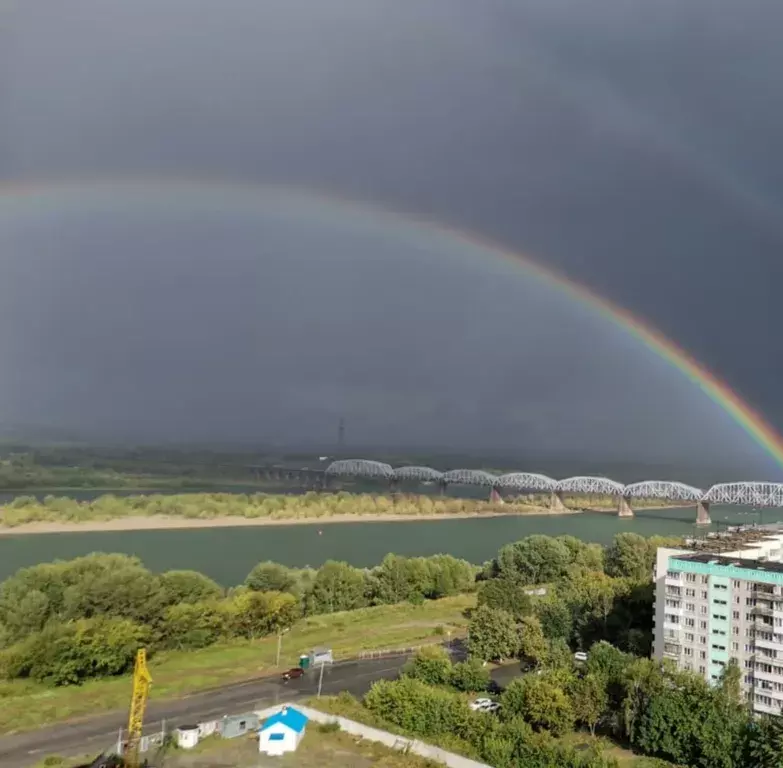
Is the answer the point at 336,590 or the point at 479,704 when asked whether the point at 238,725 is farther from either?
the point at 336,590

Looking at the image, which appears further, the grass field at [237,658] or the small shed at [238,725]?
the grass field at [237,658]

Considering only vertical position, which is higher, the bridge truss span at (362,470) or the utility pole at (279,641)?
the bridge truss span at (362,470)

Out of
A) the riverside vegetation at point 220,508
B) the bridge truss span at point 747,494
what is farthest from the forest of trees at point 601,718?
the bridge truss span at point 747,494

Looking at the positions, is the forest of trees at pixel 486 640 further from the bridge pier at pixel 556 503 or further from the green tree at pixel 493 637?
the bridge pier at pixel 556 503

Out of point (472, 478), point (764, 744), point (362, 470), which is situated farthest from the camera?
point (362, 470)

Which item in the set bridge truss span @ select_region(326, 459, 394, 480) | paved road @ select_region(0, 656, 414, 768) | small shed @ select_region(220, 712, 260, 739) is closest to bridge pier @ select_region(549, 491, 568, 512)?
bridge truss span @ select_region(326, 459, 394, 480)

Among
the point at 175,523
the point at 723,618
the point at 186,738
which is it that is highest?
the point at 723,618

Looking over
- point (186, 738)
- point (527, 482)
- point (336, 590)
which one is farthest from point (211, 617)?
point (527, 482)
